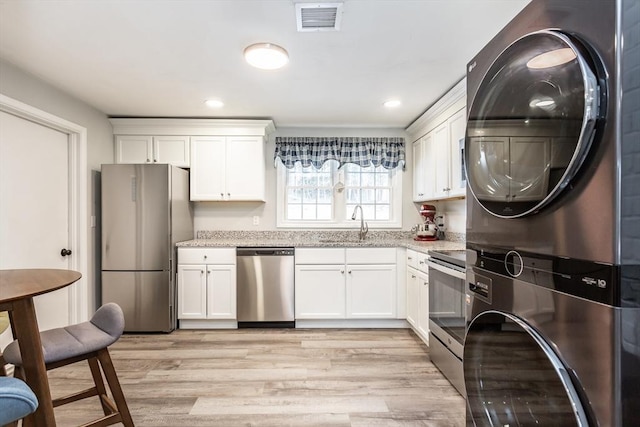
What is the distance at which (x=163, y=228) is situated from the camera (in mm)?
3098

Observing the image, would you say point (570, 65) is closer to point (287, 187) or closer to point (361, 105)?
point (361, 105)

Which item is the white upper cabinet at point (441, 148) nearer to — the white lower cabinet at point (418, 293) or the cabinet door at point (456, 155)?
the cabinet door at point (456, 155)

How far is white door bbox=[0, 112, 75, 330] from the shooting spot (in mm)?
2293

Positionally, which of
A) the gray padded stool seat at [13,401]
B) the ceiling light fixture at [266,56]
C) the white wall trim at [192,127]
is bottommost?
the gray padded stool seat at [13,401]

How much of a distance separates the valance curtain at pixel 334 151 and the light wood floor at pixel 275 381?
198 centimetres

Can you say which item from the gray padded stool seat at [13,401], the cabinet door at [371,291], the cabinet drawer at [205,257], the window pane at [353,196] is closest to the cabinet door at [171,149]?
the cabinet drawer at [205,257]

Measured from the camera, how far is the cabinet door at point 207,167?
3527 millimetres

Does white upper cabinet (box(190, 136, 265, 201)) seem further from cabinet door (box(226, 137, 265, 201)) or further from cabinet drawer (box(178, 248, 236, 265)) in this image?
cabinet drawer (box(178, 248, 236, 265))

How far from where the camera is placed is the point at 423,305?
8.98 feet

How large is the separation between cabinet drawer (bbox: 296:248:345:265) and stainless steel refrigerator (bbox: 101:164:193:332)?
141cm

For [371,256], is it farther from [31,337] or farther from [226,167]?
[31,337]

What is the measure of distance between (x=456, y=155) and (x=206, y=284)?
109 inches

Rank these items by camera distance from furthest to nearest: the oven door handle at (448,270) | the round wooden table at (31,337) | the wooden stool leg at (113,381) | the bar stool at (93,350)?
the oven door handle at (448,270) → the wooden stool leg at (113,381) → the bar stool at (93,350) → the round wooden table at (31,337)

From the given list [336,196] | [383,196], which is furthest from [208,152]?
[383,196]
